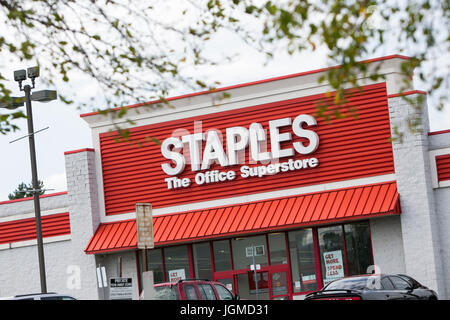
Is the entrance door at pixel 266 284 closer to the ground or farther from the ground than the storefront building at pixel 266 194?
closer to the ground

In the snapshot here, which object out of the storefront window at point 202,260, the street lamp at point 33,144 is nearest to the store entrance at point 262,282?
the storefront window at point 202,260

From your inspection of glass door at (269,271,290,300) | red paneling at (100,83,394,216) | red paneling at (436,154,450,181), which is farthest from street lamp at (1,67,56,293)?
red paneling at (436,154,450,181)

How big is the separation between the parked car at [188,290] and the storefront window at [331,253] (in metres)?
8.16

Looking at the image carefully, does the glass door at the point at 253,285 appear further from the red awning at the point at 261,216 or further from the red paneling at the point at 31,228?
the red paneling at the point at 31,228

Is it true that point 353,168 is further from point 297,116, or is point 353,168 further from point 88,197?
point 88,197

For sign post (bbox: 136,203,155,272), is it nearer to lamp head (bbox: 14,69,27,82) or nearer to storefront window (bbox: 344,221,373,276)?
lamp head (bbox: 14,69,27,82)

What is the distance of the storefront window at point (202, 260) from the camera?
2994 cm

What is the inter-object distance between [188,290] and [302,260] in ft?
33.0

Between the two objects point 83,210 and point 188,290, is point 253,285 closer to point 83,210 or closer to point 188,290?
point 83,210

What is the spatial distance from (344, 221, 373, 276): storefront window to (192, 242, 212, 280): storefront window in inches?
214

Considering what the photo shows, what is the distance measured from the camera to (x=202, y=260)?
3017 centimetres

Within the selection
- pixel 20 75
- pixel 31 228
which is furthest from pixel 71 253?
pixel 20 75
